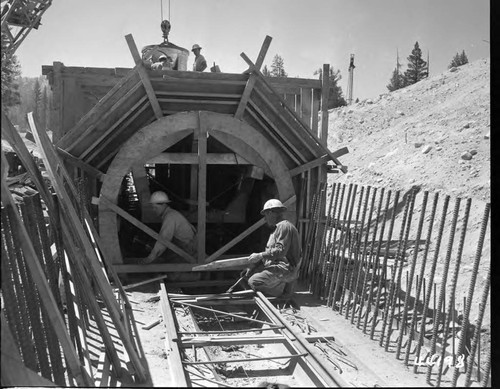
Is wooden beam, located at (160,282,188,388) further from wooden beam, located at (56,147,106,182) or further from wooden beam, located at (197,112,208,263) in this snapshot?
wooden beam, located at (56,147,106,182)

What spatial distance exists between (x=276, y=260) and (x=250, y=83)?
2.58 meters

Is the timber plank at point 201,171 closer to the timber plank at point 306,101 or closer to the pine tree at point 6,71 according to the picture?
the timber plank at point 306,101

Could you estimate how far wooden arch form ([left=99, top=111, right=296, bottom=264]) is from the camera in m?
7.00

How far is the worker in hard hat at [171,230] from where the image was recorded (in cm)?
727

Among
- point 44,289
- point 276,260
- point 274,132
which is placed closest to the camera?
point 44,289

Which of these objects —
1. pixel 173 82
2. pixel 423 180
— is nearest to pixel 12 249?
pixel 173 82

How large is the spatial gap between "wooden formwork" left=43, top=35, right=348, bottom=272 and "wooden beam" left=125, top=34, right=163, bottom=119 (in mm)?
14

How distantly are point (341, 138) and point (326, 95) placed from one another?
2375 centimetres

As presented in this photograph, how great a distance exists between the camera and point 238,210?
884 cm

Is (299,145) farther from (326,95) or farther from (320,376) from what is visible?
(320,376)

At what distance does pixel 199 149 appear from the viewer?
23.3 ft

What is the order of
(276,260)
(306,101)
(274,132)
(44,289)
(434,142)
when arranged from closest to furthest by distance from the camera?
(44,289)
(276,260)
(274,132)
(306,101)
(434,142)

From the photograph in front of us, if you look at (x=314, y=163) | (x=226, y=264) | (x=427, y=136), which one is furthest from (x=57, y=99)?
(x=427, y=136)

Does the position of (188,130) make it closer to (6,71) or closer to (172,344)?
(172,344)
